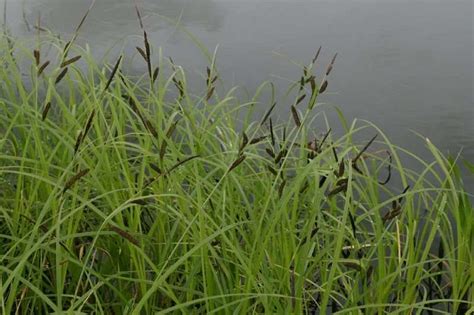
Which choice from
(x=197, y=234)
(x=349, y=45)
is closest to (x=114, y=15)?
(x=349, y=45)

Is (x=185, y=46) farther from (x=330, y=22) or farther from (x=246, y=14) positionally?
(x=330, y=22)

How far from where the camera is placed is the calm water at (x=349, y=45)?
1.88 meters

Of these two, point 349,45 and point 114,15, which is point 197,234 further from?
point 114,15

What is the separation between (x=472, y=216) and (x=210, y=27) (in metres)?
1.63

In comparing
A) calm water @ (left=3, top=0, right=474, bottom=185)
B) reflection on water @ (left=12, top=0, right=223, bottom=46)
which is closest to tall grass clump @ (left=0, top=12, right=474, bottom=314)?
→ calm water @ (left=3, top=0, right=474, bottom=185)

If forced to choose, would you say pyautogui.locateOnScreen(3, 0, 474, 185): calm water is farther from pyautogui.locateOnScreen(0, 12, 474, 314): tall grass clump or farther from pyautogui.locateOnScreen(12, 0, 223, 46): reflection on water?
pyautogui.locateOnScreen(0, 12, 474, 314): tall grass clump

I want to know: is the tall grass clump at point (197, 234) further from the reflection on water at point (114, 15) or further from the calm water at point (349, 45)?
the reflection on water at point (114, 15)

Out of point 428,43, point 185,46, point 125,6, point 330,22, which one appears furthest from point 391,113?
point 125,6

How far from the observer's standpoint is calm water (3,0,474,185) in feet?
6.16

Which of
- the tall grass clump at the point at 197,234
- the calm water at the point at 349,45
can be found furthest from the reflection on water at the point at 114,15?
the tall grass clump at the point at 197,234

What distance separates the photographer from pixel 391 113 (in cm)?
188

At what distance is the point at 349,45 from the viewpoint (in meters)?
2.25

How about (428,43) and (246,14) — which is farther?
(246,14)

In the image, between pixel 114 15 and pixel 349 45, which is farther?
pixel 114 15
